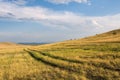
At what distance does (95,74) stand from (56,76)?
12.6 feet

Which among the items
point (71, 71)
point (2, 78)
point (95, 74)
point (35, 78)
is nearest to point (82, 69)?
point (71, 71)

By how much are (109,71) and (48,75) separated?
6.07 m

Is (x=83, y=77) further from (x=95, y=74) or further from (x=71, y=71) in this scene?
(x=71, y=71)

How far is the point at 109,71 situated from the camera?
956 inches

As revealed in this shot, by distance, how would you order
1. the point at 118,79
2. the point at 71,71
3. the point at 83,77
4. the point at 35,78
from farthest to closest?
the point at 71,71 → the point at 35,78 → the point at 83,77 → the point at 118,79

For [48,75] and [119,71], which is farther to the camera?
[48,75]

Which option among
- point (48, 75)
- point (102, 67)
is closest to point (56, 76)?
point (48, 75)

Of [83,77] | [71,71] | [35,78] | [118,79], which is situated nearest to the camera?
[118,79]

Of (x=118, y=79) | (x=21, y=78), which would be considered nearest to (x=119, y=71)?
(x=118, y=79)

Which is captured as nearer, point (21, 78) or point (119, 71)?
point (119, 71)

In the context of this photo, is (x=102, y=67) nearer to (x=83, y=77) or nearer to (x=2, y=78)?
(x=83, y=77)

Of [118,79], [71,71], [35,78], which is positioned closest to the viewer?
[118,79]

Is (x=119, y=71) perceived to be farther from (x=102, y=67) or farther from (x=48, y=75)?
(x=48, y=75)

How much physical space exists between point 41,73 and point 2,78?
410 cm
